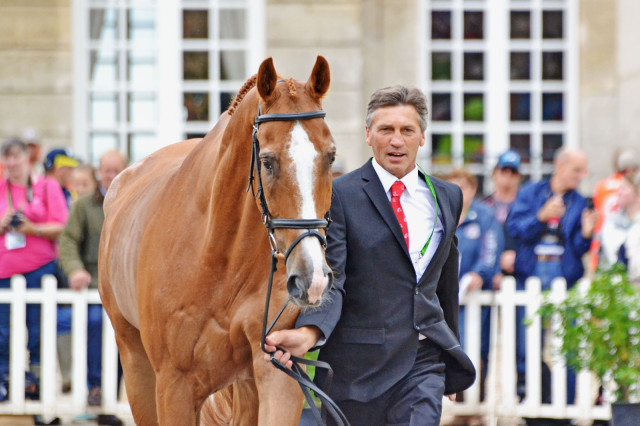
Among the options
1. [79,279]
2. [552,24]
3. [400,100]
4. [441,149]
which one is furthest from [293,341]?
[552,24]

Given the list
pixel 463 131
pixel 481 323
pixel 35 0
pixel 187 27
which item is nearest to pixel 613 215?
pixel 481 323

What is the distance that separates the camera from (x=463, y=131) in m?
12.8

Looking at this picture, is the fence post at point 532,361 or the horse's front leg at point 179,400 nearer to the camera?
the horse's front leg at point 179,400

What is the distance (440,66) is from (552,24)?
1457 millimetres

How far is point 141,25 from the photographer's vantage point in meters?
12.9

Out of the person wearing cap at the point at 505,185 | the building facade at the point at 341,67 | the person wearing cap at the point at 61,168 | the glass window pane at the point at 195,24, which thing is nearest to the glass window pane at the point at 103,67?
the building facade at the point at 341,67

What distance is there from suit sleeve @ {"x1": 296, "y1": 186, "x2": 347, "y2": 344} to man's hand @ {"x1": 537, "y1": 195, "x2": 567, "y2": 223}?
4.14 metres

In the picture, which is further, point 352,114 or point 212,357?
point 352,114

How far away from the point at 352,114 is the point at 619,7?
10.9 feet

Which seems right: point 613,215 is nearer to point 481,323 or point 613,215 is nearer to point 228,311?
point 481,323

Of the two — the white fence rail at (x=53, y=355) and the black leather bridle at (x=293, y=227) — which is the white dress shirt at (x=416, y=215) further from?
the white fence rail at (x=53, y=355)

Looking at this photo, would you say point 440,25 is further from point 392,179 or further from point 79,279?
point 392,179

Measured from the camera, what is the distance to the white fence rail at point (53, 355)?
8.11 m

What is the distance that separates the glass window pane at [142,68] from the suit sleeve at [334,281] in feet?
30.2
